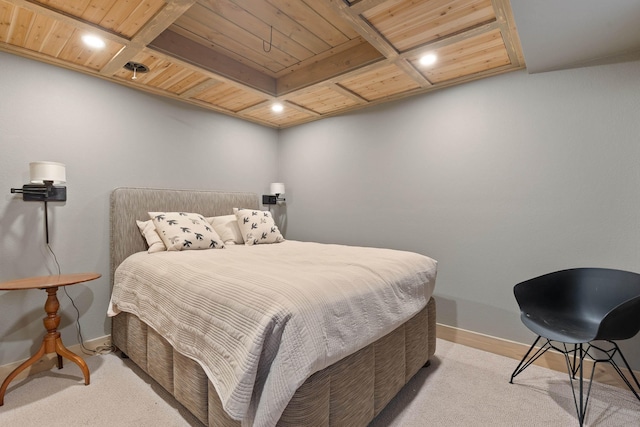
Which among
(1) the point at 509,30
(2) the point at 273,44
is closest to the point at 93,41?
(2) the point at 273,44

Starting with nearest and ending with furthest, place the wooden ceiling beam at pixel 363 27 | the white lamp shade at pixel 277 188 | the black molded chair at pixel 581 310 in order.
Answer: the black molded chair at pixel 581 310
the wooden ceiling beam at pixel 363 27
the white lamp shade at pixel 277 188

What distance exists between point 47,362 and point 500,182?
153 inches

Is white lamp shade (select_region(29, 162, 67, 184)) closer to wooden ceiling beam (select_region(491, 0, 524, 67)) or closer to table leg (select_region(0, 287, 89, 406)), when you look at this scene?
table leg (select_region(0, 287, 89, 406))

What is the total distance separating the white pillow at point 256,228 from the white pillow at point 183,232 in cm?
35

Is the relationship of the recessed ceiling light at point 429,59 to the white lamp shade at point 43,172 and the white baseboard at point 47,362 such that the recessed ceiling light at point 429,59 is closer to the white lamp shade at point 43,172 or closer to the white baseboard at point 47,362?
the white lamp shade at point 43,172

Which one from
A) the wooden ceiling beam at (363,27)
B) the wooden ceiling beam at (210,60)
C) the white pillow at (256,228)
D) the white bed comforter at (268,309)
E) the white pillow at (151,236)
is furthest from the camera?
the white pillow at (256,228)

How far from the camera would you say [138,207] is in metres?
2.75

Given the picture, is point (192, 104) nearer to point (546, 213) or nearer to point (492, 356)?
point (546, 213)

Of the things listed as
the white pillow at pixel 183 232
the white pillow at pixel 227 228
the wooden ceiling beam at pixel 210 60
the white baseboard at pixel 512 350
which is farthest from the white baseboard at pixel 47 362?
the white baseboard at pixel 512 350

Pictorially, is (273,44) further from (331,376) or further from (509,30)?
(331,376)

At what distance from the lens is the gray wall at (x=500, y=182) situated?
2115 mm

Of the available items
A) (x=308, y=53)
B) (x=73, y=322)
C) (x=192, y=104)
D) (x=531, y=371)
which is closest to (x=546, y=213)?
(x=531, y=371)

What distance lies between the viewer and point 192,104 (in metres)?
3.29

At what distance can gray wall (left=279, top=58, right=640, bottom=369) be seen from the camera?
212 cm
